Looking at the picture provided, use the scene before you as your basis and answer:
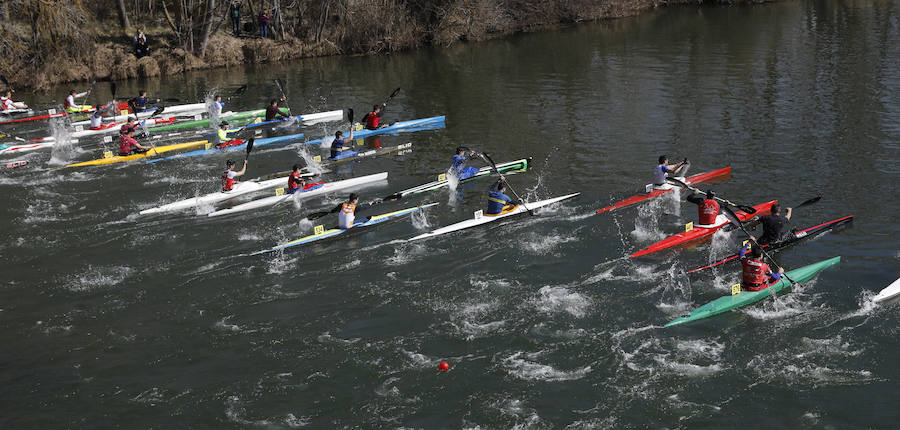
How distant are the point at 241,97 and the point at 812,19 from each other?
37.4 m

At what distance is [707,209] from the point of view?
20.6 metres

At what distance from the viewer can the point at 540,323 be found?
16.7 m

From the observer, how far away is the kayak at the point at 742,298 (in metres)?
16.4

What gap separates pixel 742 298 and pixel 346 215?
33.8ft

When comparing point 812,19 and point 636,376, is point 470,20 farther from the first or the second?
point 636,376

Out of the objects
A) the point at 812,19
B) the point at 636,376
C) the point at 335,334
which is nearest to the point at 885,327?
the point at 636,376

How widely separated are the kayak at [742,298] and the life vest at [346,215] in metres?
9.26

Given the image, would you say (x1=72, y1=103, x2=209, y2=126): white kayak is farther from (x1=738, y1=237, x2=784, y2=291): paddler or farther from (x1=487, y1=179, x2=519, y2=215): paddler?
(x1=738, y1=237, x2=784, y2=291): paddler

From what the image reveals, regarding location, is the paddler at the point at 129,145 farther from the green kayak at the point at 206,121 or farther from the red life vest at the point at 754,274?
the red life vest at the point at 754,274

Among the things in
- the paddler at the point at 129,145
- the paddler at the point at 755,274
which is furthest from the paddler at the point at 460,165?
the paddler at the point at 129,145

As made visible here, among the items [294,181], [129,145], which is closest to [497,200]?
[294,181]

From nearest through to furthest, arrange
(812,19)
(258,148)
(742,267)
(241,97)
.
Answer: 1. (742,267)
2. (258,148)
3. (241,97)
4. (812,19)

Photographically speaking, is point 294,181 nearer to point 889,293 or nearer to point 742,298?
point 742,298

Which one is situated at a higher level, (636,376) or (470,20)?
(470,20)
